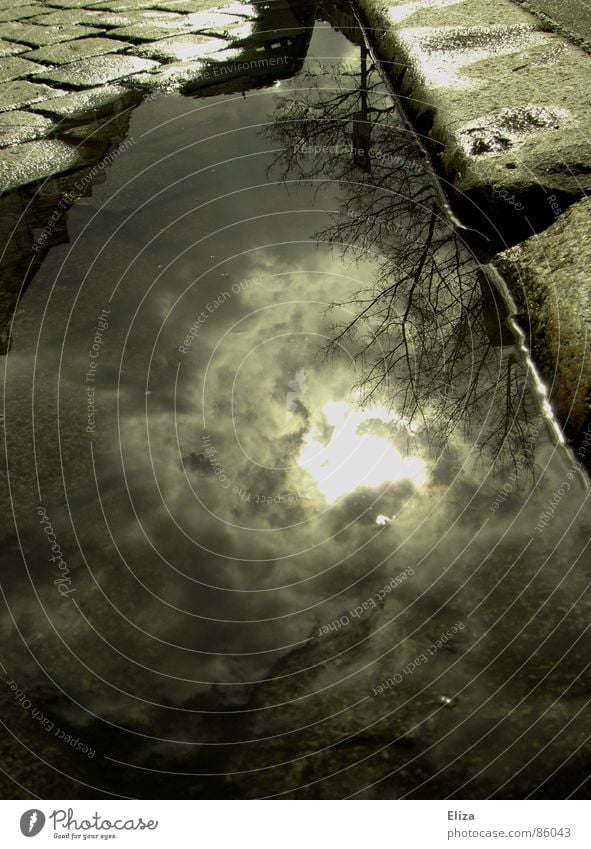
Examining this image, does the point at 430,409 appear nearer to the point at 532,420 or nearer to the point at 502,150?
the point at 532,420

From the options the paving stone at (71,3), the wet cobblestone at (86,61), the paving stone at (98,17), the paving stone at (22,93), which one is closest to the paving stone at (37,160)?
the wet cobblestone at (86,61)

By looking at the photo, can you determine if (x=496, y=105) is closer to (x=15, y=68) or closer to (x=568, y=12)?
(x=568, y=12)

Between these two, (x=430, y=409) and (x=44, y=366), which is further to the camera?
(x=44, y=366)

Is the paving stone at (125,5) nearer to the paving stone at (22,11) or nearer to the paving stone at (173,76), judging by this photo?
the paving stone at (22,11)

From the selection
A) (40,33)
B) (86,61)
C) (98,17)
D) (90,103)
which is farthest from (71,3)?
(90,103)

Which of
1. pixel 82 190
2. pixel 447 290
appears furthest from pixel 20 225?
pixel 447 290

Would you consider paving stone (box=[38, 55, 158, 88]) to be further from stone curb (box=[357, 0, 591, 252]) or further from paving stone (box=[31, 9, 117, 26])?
stone curb (box=[357, 0, 591, 252])
